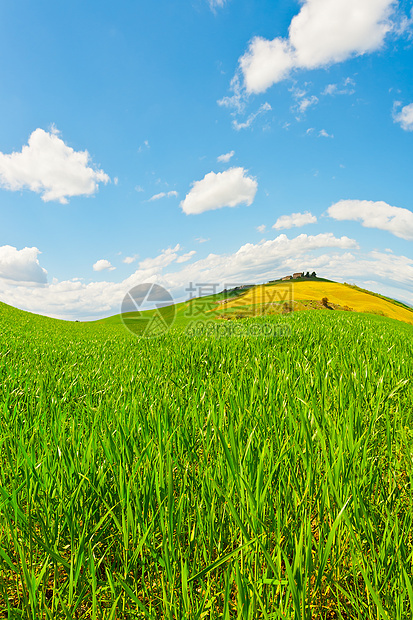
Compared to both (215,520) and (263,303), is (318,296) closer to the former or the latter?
(263,303)

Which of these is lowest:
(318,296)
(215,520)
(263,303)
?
(215,520)

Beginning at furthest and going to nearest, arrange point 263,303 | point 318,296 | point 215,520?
point 318,296 < point 263,303 < point 215,520

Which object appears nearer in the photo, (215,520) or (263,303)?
(215,520)

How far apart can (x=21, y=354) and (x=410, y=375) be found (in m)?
6.42

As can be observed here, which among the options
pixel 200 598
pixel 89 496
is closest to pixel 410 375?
pixel 200 598

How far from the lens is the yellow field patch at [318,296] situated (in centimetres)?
2227

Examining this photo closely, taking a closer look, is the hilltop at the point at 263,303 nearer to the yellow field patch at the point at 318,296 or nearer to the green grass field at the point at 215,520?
the yellow field patch at the point at 318,296

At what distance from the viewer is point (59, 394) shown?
3.12 m

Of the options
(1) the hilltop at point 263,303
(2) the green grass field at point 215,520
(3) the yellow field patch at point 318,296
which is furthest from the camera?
(3) the yellow field patch at point 318,296

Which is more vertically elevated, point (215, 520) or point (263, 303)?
point (263, 303)

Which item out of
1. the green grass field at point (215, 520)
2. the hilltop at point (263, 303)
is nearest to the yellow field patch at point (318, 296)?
the hilltop at point (263, 303)

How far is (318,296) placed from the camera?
30.1m

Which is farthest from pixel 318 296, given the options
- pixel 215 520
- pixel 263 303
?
pixel 215 520

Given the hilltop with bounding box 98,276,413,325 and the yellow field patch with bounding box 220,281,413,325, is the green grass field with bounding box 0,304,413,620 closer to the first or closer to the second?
the hilltop with bounding box 98,276,413,325
